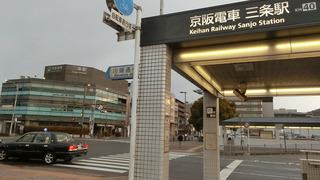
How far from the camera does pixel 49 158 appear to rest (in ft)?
42.2

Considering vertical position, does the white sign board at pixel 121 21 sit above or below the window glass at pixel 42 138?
above

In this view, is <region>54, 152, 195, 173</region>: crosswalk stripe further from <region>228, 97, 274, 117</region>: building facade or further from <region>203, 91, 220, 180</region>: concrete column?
<region>228, 97, 274, 117</region>: building facade

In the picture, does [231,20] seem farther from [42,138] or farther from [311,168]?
[42,138]

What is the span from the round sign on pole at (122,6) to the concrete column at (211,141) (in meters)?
4.33

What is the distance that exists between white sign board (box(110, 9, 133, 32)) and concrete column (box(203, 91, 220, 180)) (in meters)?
4.20

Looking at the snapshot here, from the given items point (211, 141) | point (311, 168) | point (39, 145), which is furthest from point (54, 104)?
point (311, 168)

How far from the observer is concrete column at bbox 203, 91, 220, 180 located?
7898mm

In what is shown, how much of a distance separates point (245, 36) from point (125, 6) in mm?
2527

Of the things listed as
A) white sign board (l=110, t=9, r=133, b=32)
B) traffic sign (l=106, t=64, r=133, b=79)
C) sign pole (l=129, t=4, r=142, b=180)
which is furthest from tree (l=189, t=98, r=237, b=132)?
white sign board (l=110, t=9, r=133, b=32)

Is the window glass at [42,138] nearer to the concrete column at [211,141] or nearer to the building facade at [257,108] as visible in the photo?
the concrete column at [211,141]

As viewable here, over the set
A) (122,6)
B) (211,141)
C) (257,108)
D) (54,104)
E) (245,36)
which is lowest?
(211,141)

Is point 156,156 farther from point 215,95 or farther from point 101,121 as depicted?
point 101,121

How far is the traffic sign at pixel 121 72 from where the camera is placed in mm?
5337

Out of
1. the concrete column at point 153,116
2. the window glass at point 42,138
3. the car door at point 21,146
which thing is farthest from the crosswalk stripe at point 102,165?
the concrete column at point 153,116
